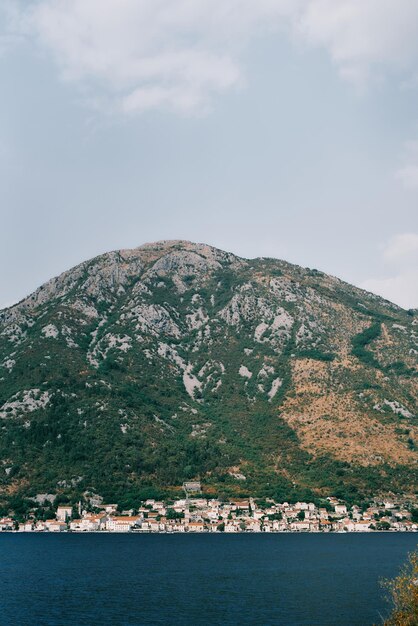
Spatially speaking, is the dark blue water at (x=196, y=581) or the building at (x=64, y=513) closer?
the dark blue water at (x=196, y=581)

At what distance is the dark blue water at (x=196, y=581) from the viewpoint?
7744 centimetres

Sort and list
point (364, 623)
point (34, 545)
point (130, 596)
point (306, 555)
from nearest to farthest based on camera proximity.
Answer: point (364, 623) → point (130, 596) → point (306, 555) → point (34, 545)

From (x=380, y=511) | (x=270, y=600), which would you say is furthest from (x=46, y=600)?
(x=380, y=511)

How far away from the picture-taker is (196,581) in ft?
339

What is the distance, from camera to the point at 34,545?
553 ft

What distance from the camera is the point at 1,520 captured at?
7785 inches

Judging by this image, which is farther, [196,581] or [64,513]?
[64,513]

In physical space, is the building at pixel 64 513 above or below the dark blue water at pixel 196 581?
above

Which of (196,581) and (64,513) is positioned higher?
(64,513)

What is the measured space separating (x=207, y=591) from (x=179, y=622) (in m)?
20.6

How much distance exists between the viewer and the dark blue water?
77438mm

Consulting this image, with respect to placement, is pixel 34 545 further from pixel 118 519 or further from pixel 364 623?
pixel 364 623

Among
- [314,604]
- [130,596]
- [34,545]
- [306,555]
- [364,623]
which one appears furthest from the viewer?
[34,545]

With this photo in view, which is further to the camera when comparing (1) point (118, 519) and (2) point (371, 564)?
(1) point (118, 519)
